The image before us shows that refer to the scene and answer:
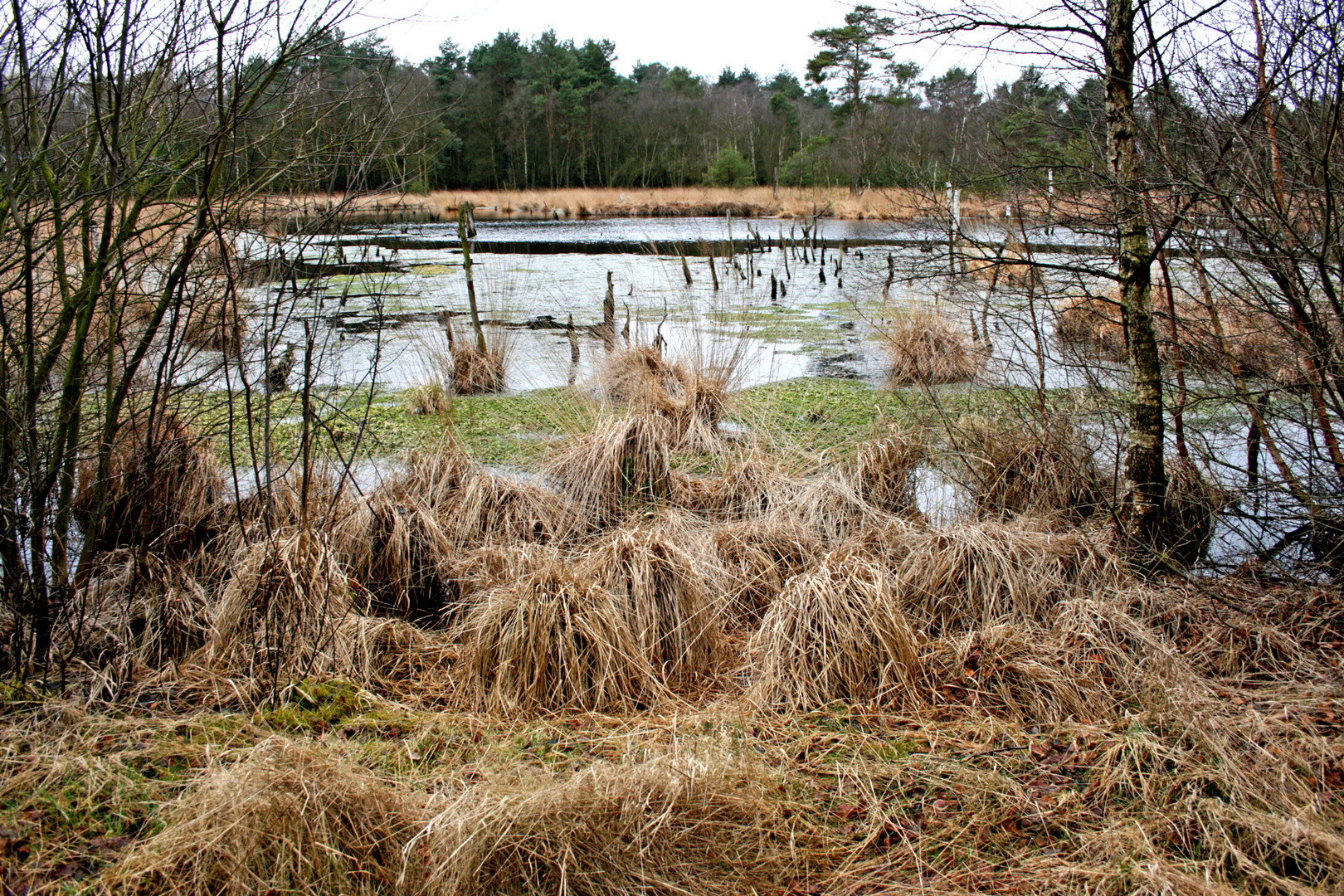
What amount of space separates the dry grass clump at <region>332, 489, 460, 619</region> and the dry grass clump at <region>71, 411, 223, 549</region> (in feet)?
2.60

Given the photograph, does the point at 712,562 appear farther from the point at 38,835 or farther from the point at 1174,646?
the point at 38,835

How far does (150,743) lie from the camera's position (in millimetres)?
2662

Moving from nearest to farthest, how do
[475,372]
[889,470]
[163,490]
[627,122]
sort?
[163,490] < [889,470] < [475,372] < [627,122]

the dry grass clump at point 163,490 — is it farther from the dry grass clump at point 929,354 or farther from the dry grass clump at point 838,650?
the dry grass clump at point 929,354

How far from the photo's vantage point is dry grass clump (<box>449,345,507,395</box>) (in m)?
8.46

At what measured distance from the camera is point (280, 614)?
3.22m

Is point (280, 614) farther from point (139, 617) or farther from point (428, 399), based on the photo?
point (428, 399)

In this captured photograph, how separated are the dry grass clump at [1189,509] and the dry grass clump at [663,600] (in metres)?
2.35

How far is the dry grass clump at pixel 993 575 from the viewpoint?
3.85 meters

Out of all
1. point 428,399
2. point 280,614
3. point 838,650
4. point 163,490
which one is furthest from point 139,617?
point 428,399

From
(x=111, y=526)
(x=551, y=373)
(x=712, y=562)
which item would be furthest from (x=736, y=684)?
(x=551, y=373)

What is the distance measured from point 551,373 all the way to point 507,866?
7221 mm

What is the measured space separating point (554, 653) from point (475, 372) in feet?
18.7

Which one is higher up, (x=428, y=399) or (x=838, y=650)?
(x=428, y=399)
